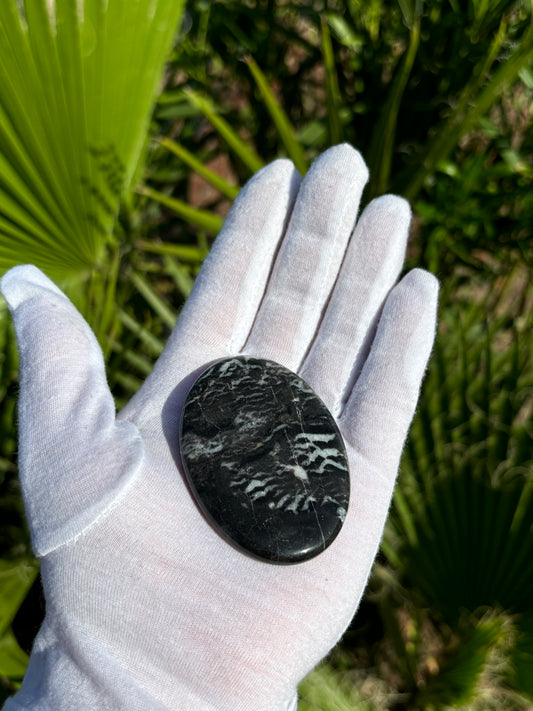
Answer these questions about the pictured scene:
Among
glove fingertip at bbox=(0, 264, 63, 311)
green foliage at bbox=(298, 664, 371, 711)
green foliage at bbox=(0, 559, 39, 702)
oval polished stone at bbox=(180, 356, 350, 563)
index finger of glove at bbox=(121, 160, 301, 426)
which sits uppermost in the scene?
glove fingertip at bbox=(0, 264, 63, 311)

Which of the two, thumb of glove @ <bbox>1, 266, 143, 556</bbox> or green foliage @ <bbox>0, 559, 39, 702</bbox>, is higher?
thumb of glove @ <bbox>1, 266, 143, 556</bbox>

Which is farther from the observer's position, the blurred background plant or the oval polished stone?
the blurred background plant

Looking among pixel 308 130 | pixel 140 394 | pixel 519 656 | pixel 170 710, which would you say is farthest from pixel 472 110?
pixel 170 710

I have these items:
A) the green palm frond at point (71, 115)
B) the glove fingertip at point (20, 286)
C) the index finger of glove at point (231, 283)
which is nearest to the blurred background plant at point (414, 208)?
the green palm frond at point (71, 115)

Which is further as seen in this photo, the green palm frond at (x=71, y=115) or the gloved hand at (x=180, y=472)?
the green palm frond at (x=71, y=115)

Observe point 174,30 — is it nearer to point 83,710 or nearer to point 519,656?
point 83,710

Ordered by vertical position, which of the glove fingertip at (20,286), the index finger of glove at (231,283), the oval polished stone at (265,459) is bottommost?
the oval polished stone at (265,459)

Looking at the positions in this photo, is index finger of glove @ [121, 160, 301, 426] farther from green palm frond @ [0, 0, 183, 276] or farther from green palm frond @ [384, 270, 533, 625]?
green palm frond @ [384, 270, 533, 625]

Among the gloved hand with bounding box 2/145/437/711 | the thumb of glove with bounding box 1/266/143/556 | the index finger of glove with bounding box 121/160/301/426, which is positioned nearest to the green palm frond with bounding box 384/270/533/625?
the gloved hand with bounding box 2/145/437/711

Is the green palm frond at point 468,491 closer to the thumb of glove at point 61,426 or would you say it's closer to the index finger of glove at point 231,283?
the index finger of glove at point 231,283

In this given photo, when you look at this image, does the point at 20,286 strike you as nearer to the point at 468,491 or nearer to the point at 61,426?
the point at 61,426
